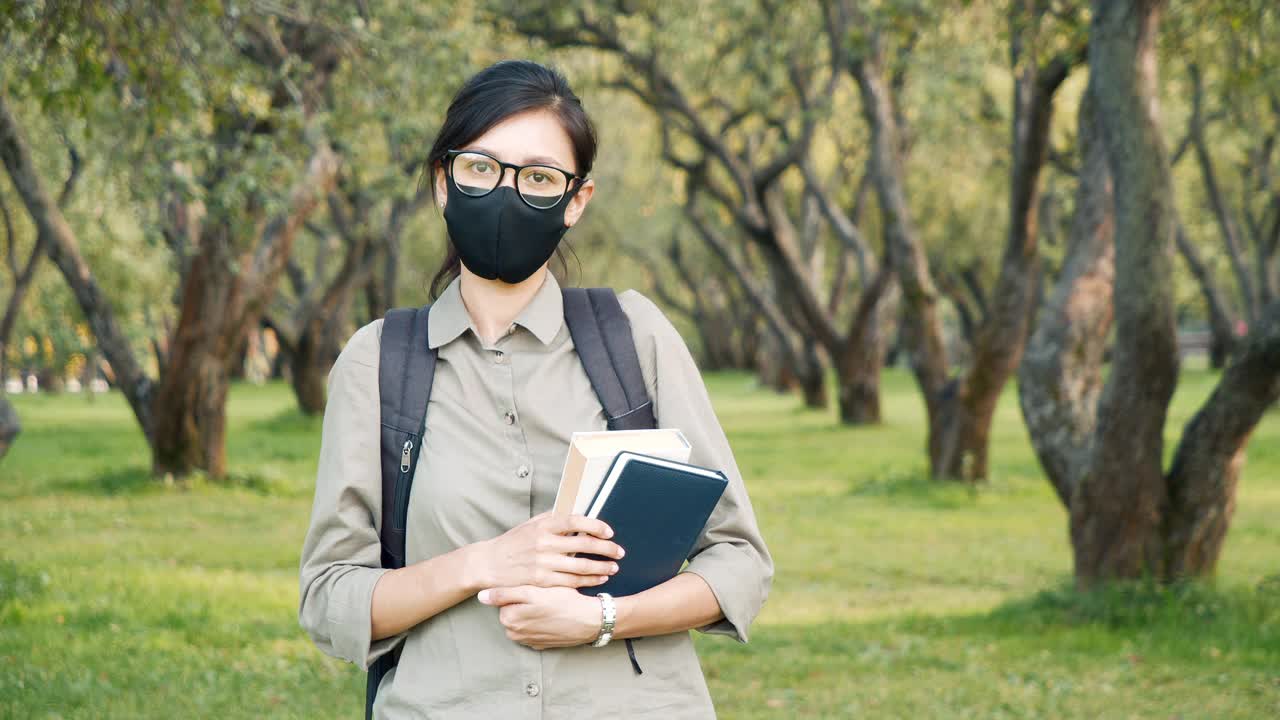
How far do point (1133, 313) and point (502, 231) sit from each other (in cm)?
651

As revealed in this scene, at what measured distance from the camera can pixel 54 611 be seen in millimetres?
9016

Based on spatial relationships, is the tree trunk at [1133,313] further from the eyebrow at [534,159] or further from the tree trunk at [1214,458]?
the eyebrow at [534,159]

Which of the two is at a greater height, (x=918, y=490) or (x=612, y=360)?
(x=612, y=360)

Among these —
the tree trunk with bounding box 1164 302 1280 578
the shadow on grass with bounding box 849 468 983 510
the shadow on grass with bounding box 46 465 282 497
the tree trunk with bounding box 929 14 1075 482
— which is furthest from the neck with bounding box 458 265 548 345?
the shadow on grass with bounding box 46 465 282 497

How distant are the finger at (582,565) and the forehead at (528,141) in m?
0.76

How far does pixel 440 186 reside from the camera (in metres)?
2.95

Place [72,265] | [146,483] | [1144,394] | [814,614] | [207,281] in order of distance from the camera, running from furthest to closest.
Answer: [146,483]
[207,281]
[72,265]
[814,614]
[1144,394]

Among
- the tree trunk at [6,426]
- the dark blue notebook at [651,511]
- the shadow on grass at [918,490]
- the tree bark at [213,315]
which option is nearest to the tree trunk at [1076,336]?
the shadow on grass at [918,490]

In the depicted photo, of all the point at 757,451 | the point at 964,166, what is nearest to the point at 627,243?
the point at 964,166

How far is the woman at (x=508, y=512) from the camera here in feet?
8.16

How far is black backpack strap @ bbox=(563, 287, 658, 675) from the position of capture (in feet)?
8.65

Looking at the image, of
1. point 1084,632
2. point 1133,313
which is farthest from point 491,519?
point 1084,632

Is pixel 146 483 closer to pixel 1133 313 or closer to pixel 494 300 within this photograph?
pixel 1133 313

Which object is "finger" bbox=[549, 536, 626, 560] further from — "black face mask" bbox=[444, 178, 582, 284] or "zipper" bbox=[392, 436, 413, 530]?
"black face mask" bbox=[444, 178, 582, 284]
